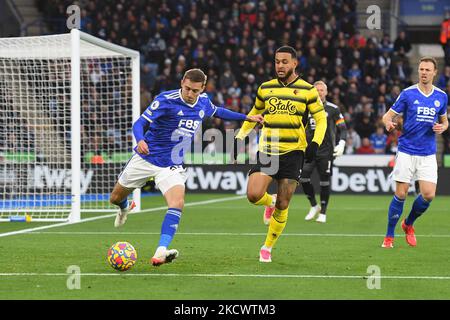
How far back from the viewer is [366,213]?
17.1 m

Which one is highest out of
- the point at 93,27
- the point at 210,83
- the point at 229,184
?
the point at 93,27

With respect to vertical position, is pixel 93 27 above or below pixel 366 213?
above

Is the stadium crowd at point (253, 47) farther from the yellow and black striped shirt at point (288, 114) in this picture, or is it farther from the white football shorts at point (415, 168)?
the yellow and black striped shirt at point (288, 114)

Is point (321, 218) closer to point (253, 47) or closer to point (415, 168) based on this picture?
point (415, 168)

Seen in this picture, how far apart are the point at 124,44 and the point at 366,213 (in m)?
12.6

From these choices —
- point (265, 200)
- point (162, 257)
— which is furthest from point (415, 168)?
point (162, 257)

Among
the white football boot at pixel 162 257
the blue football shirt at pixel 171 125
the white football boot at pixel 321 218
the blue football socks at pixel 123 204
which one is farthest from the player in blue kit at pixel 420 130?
the white football boot at pixel 321 218

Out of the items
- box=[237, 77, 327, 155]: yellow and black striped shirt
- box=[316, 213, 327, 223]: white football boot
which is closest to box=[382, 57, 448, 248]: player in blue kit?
box=[237, 77, 327, 155]: yellow and black striped shirt

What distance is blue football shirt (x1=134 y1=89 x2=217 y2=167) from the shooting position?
32.3 feet

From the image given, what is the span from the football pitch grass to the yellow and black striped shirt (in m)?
1.27

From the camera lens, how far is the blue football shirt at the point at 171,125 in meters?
9.84
